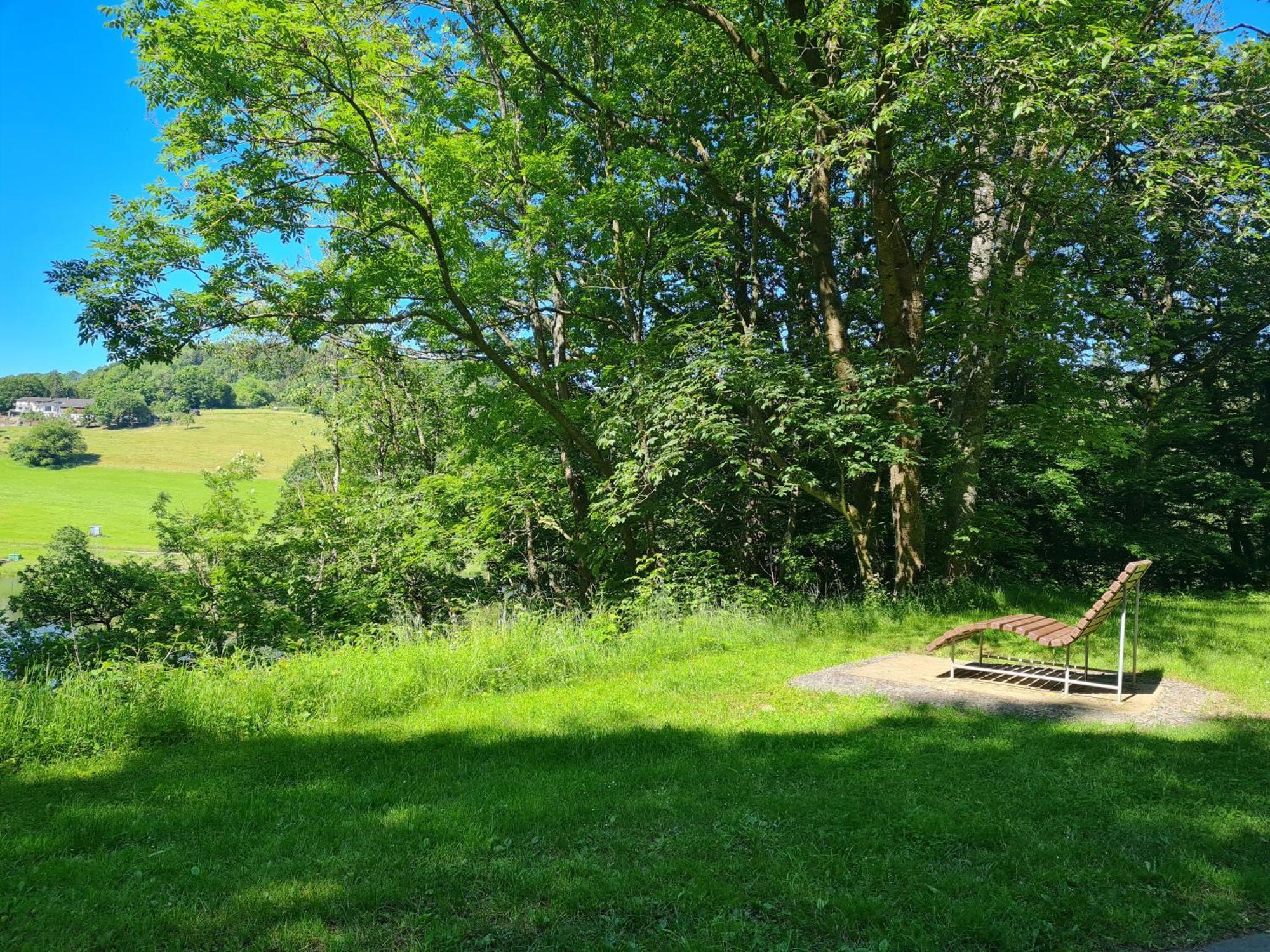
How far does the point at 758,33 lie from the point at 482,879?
1074 centimetres

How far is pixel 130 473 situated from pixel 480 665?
4256 centimetres

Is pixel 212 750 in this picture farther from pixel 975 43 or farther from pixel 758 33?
pixel 758 33

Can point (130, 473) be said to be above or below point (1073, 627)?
above

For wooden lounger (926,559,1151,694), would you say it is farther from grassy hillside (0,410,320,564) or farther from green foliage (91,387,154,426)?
green foliage (91,387,154,426)

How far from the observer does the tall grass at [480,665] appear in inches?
205

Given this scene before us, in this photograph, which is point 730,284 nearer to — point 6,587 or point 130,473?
point 6,587

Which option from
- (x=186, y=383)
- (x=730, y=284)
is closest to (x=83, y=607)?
(x=730, y=284)

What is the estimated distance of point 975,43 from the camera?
819cm

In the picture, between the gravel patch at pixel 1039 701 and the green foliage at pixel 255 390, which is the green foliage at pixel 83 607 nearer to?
the gravel patch at pixel 1039 701

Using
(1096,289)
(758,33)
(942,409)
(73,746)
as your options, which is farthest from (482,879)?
(1096,289)

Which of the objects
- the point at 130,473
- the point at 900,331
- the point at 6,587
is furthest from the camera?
the point at 130,473

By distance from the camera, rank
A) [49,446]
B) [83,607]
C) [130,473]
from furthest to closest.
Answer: [49,446] < [130,473] < [83,607]

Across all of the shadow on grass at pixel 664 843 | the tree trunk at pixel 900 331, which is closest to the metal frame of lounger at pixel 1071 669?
the shadow on grass at pixel 664 843

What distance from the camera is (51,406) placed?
185 feet
